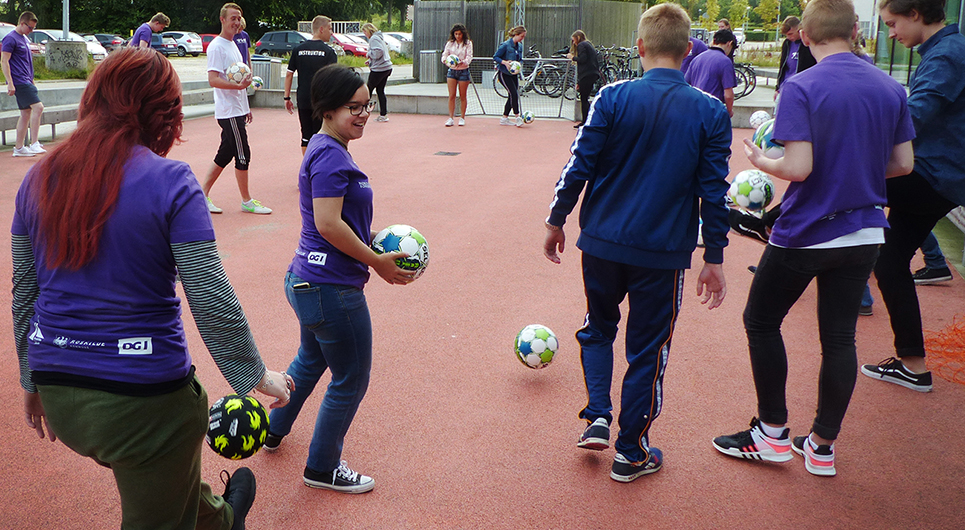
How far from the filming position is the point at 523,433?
3.91 metres

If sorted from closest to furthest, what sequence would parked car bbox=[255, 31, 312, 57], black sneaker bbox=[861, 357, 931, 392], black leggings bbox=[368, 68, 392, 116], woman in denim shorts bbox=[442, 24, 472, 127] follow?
black sneaker bbox=[861, 357, 931, 392] < black leggings bbox=[368, 68, 392, 116] < woman in denim shorts bbox=[442, 24, 472, 127] < parked car bbox=[255, 31, 312, 57]

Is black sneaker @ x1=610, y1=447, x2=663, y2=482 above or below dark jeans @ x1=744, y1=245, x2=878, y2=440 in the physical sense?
below

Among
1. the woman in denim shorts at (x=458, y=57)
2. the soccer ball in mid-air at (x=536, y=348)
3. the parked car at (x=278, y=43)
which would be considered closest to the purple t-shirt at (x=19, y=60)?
the woman in denim shorts at (x=458, y=57)

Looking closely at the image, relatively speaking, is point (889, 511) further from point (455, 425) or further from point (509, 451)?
point (455, 425)

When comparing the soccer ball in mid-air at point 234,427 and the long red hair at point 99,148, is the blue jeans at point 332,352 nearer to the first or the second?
the soccer ball in mid-air at point 234,427

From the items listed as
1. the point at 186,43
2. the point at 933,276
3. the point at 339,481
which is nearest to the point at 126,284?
the point at 339,481

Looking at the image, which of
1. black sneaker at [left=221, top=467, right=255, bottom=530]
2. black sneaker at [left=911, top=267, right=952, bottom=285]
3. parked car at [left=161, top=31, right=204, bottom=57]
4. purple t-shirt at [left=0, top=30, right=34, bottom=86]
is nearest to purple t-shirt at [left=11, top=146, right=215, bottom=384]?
black sneaker at [left=221, top=467, right=255, bottom=530]

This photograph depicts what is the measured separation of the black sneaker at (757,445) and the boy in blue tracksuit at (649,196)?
0.54 metres

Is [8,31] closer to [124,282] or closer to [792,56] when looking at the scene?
[792,56]

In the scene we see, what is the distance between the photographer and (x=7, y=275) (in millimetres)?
6309

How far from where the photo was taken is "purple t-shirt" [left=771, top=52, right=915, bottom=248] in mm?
3139

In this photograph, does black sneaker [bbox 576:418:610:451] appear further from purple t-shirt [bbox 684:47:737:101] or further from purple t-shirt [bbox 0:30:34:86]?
purple t-shirt [bbox 0:30:34:86]

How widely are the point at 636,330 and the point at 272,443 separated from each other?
5.72 ft

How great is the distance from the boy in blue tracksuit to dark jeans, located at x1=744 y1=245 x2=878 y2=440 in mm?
280
